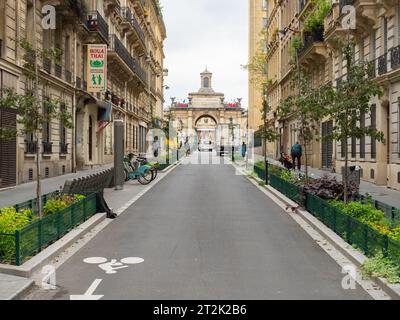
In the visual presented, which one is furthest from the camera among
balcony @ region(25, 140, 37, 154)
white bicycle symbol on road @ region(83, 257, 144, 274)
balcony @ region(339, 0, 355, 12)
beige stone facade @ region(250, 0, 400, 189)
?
balcony @ region(339, 0, 355, 12)

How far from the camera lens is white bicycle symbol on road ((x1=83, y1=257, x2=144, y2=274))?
7379 mm

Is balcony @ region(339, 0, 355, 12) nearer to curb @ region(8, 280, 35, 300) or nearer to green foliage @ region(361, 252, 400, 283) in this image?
green foliage @ region(361, 252, 400, 283)

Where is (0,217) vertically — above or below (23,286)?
above

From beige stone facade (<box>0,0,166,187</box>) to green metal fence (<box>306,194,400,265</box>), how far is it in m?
6.14

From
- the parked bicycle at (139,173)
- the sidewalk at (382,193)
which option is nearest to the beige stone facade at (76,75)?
the parked bicycle at (139,173)

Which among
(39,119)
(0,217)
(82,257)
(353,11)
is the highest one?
(353,11)

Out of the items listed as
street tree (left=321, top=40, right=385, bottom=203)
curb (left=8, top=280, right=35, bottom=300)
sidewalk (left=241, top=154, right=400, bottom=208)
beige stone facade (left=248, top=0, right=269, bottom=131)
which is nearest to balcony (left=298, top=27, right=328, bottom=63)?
sidewalk (left=241, top=154, right=400, bottom=208)

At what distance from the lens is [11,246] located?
23.9 ft

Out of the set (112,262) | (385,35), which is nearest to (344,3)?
(385,35)

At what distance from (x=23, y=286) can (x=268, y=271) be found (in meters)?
3.11

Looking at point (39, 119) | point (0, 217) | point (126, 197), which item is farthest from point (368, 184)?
point (0, 217)

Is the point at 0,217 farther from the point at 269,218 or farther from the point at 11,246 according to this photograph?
the point at 269,218

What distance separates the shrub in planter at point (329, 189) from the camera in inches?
474

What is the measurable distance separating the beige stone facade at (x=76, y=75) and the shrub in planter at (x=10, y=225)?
302 centimetres
